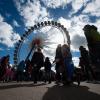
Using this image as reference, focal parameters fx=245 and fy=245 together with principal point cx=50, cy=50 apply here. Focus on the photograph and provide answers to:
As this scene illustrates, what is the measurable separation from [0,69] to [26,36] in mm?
30447

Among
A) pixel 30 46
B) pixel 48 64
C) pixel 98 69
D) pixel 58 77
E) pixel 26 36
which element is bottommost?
pixel 58 77

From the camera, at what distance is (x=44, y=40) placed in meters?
37.7

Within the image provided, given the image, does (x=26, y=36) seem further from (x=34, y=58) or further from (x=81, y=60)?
(x=34, y=58)

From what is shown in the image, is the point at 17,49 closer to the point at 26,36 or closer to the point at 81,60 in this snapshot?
the point at 26,36

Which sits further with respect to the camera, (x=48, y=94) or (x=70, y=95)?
(x=48, y=94)

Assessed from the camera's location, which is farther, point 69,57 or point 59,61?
point 59,61

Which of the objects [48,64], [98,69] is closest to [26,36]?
[98,69]

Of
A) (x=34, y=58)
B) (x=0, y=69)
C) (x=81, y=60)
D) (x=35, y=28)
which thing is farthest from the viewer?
(x=35, y=28)

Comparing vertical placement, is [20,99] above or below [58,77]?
below

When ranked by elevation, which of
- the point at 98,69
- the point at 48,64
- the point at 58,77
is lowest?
the point at 58,77

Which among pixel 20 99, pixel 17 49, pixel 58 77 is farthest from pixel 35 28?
pixel 20 99

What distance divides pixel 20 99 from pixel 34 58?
11150 mm

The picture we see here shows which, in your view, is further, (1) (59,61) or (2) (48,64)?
(2) (48,64)

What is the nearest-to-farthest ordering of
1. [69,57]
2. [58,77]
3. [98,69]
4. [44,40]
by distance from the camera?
[69,57] < [58,77] < [44,40] < [98,69]
